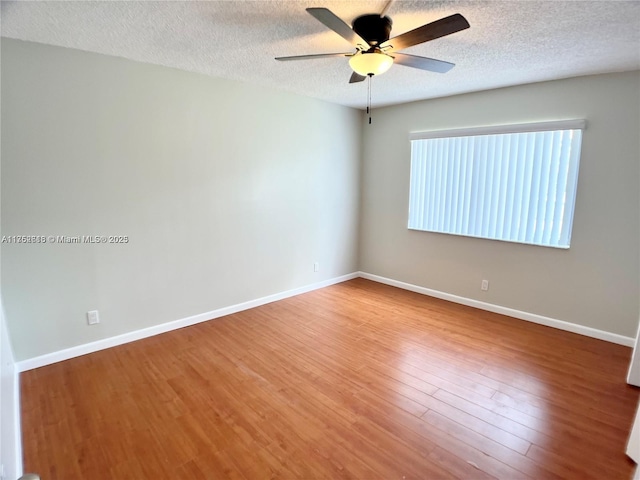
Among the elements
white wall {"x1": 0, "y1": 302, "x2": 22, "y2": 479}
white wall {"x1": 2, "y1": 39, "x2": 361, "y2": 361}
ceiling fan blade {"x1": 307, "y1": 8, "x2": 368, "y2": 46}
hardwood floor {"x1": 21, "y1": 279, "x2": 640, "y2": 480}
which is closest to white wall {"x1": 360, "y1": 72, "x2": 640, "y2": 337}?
hardwood floor {"x1": 21, "y1": 279, "x2": 640, "y2": 480}

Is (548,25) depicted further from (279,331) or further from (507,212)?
(279,331)

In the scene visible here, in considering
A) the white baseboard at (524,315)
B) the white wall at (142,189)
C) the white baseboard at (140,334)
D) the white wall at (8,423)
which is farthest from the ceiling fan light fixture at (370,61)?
the white baseboard at (524,315)

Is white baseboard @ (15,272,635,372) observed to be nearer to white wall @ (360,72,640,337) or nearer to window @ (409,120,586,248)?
white wall @ (360,72,640,337)

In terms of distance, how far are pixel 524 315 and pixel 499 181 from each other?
59.2 inches

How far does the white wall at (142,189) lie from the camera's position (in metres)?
2.44

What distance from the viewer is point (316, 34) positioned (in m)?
2.23

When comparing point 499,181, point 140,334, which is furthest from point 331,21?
point 140,334

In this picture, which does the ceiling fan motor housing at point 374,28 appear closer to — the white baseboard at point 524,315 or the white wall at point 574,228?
the white wall at point 574,228

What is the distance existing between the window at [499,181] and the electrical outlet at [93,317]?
3687 mm

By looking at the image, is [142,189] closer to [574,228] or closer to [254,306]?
[254,306]

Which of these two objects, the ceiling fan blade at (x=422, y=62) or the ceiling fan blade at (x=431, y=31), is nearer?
the ceiling fan blade at (x=431, y=31)

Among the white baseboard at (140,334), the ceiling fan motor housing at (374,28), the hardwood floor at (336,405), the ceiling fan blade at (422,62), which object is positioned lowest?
the hardwood floor at (336,405)

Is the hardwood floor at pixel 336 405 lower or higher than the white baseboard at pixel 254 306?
lower

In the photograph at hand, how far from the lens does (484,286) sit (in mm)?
3861
